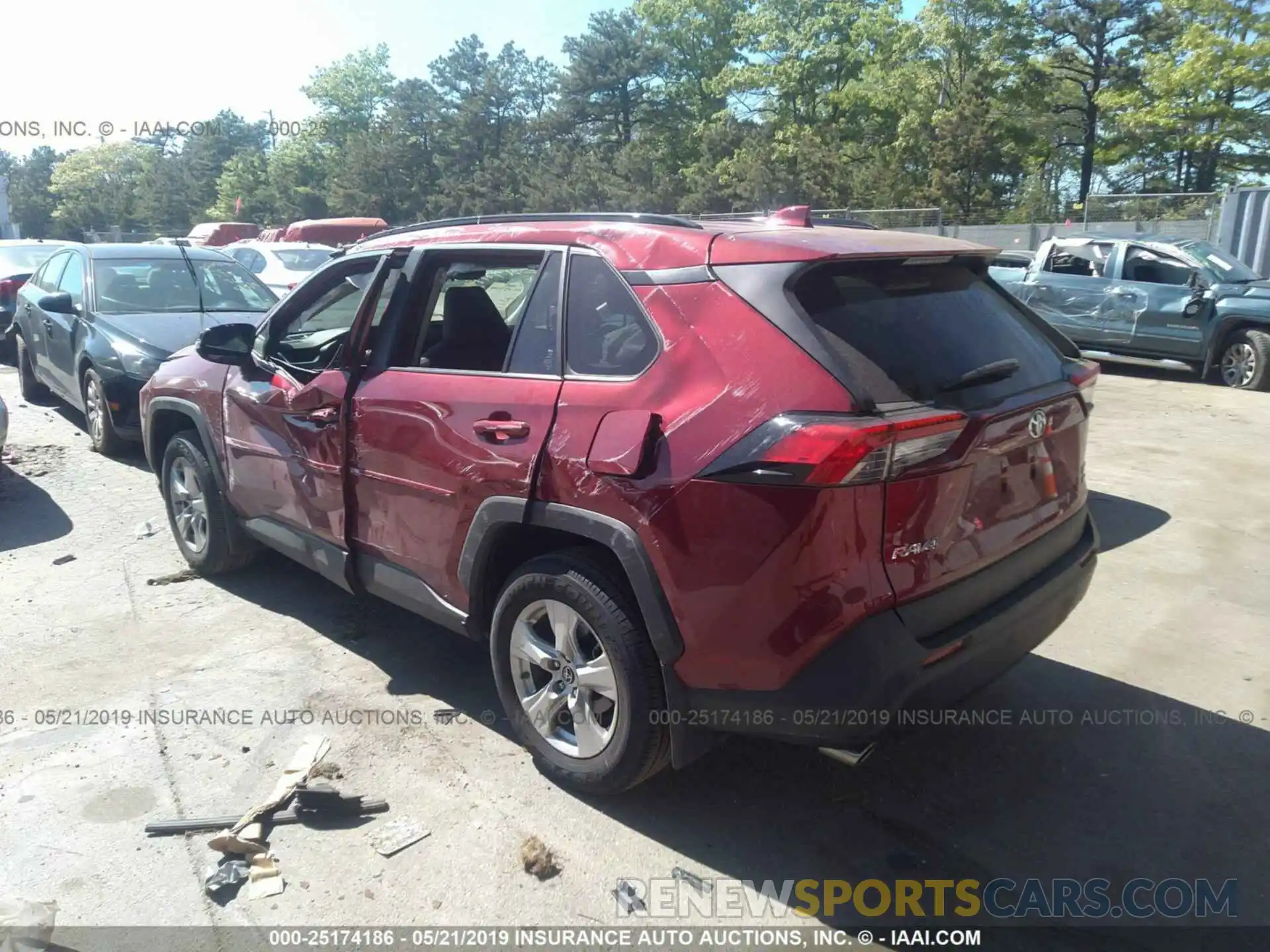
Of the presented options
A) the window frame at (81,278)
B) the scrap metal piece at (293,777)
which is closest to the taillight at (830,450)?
the scrap metal piece at (293,777)

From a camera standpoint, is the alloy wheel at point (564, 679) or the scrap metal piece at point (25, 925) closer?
the scrap metal piece at point (25, 925)

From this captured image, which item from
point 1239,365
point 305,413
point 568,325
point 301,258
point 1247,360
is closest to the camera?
point 568,325

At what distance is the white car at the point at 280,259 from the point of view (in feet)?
45.5

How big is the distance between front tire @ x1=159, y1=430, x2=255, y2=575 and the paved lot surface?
18 centimetres

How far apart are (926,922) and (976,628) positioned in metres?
0.84

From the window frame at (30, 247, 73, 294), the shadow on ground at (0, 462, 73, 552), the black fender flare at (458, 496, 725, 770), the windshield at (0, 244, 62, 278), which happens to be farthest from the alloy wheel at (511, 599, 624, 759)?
the windshield at (0, 244, 62, 278)

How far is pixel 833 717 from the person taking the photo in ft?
8.52

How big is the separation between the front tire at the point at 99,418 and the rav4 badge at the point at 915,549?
683 cm

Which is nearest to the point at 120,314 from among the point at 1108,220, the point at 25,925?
the point at 25,925

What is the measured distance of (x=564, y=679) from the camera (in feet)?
10.6

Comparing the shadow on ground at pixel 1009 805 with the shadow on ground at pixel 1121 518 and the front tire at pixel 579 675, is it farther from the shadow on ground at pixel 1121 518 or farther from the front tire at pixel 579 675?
the shadow on ground at pixel 1121 518

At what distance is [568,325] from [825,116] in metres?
46.2

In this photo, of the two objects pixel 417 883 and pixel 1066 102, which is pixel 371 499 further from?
pixel 1066 102

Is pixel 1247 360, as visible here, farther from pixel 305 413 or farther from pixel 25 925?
pixel 25 925
